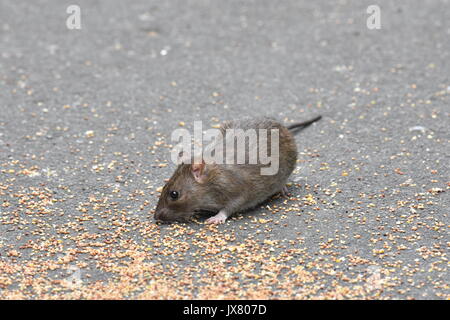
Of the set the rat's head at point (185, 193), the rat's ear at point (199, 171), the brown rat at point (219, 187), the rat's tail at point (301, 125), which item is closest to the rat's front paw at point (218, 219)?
the brown rat at point (219, 187)

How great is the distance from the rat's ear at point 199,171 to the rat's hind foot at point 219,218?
0.32m

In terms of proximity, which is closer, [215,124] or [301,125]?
[301,125]

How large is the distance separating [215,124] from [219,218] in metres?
2.12

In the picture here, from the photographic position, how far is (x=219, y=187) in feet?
19.4

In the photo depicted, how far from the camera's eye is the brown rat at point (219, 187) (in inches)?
228

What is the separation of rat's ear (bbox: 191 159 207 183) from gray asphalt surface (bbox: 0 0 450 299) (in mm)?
434

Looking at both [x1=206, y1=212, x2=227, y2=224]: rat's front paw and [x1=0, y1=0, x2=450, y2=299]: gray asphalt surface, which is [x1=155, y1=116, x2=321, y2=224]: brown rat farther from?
[x1=0, y1=0, x2=450, y2=299]: gray asphalt surface

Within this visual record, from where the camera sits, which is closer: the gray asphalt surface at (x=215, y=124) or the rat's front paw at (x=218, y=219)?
the gray asphalt surface at (x=215, y=124)

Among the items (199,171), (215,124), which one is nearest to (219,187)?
(199,171)

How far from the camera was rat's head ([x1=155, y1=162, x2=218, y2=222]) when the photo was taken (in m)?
5.76

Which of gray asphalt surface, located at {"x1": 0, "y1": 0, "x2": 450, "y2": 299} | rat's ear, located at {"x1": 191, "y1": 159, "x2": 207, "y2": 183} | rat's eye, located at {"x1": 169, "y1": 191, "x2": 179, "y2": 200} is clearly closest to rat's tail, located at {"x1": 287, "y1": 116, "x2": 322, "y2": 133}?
gray asphalt surface, located at {"x1": 0, "y1": 0, "x2": 450, "y2": 299}

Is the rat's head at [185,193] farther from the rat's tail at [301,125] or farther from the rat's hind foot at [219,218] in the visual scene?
the rat's tail at [301,125]

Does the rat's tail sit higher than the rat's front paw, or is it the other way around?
the rat's tail

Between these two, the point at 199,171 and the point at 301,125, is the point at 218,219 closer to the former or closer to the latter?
the point at 199,171
